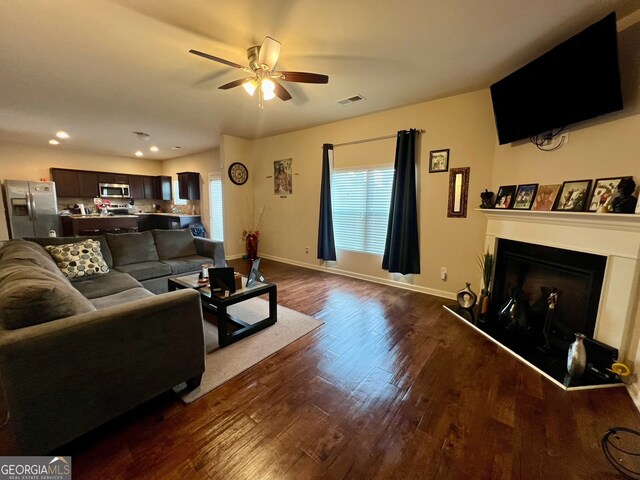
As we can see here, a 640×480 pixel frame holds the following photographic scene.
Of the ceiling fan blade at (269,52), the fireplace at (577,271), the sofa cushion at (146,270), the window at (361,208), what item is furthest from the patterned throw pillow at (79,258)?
the fireplace at (577,271)

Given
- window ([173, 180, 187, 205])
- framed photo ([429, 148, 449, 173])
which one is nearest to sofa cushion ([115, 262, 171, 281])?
framed photo ([429, 148, 449, 173])

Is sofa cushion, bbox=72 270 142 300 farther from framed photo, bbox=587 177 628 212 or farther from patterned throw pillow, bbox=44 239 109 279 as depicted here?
framed photo, bbox=587 177 628 212

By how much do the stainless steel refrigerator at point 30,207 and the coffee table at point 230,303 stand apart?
5659 millimetres

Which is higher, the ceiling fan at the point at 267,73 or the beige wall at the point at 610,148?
the ceiling fan at the point at 267,73

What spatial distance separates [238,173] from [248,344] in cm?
406

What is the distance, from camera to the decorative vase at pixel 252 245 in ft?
17.8

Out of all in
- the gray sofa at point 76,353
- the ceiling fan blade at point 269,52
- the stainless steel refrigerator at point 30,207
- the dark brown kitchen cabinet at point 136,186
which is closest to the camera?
the gray sofa at point 76,353

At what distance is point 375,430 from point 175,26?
10.4ft

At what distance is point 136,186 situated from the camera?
7.61m

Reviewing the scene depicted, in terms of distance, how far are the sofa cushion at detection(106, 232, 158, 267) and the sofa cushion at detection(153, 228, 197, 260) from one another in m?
0.08

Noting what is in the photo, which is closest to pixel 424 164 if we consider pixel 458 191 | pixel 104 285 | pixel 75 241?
pixel 458 191

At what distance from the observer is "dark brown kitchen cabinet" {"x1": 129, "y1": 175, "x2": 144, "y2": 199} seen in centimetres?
751

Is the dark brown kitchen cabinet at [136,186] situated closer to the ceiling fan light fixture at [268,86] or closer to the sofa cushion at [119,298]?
the sofa cushion at [119,298]

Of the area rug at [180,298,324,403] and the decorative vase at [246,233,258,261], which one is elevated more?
the decorative vase at [246,233,258,261]
